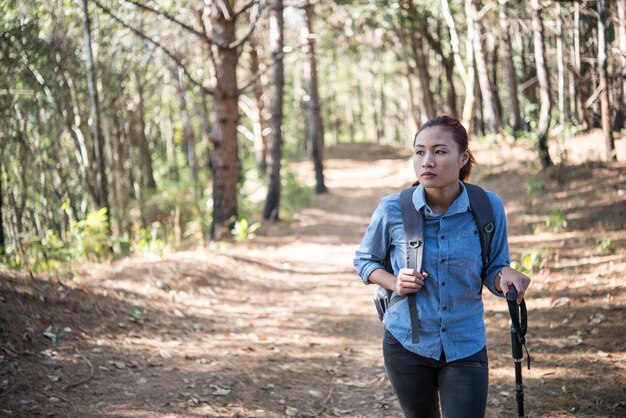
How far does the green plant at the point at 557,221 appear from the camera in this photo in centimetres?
1027

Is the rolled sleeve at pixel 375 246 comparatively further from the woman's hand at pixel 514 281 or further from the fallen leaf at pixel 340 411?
the fallen leaf at pixel 340 411

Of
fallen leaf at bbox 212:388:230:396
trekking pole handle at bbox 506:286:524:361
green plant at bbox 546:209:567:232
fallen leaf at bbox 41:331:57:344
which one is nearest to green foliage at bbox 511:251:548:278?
green plant at bbox 546:209:567:232

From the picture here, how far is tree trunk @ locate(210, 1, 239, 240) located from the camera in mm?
10969

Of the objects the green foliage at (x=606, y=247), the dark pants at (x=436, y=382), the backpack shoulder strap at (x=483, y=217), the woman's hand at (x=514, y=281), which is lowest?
the green foliage at (x=606, y=247)

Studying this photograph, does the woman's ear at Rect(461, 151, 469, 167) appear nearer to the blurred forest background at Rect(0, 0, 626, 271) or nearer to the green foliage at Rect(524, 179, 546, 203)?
the blurred forest background at Rect(0, 0, 626, 271)

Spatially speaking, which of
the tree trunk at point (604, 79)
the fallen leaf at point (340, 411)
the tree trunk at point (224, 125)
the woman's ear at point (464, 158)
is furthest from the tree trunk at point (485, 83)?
the woman's ear at point (464, 158)

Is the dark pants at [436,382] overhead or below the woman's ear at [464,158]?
below

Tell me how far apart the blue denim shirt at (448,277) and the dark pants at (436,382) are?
5 cm

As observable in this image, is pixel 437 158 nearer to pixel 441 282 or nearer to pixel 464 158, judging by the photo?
pixel 464 158

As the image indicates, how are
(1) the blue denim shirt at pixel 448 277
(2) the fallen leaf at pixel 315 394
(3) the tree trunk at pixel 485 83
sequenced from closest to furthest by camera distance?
(1) the blue denim shirt at pixel 448 277, (2) the fallen leaf at pixel 315 394, (3) the tree trunk at pixel 485 83

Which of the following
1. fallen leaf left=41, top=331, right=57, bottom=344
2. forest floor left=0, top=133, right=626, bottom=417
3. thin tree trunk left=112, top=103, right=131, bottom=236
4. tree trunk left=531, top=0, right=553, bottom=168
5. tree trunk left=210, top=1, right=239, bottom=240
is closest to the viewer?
forest floor left=0, top=133, right=626, bottom=417

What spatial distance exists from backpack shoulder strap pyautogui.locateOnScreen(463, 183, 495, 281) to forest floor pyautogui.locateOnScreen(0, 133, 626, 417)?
2.44 m

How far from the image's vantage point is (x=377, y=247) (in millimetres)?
2908

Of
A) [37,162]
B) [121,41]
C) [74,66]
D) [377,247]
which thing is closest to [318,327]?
[377,247]
